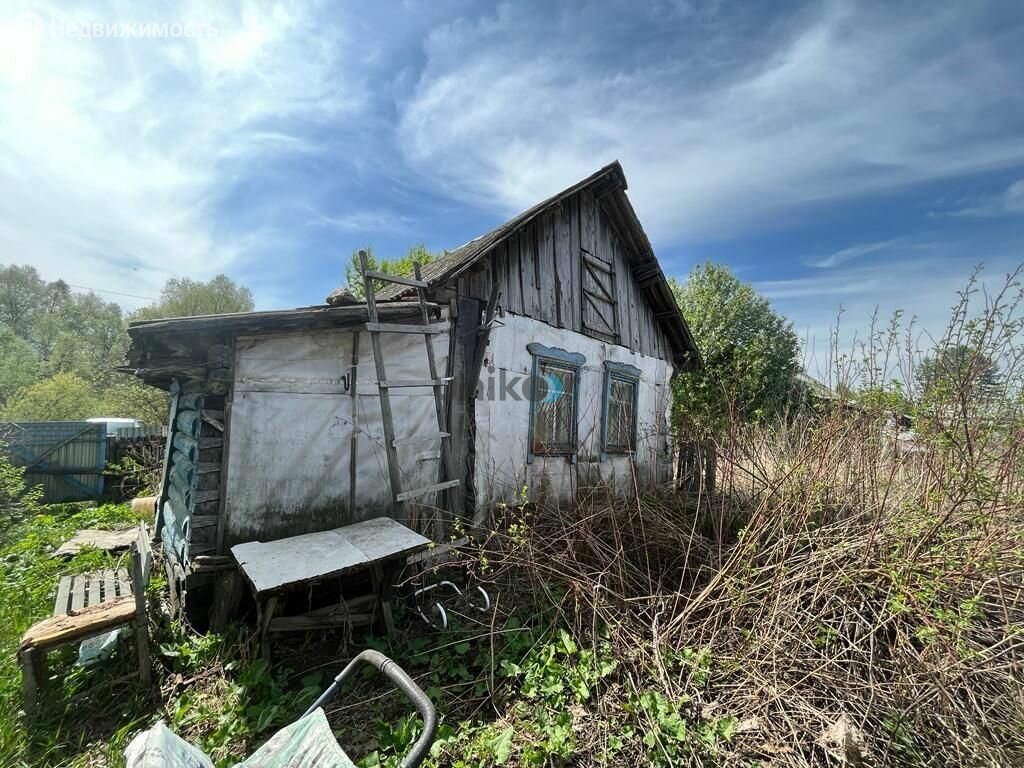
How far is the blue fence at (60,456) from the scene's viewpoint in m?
10.7

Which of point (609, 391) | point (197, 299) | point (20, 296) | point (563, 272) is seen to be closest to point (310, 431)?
point (563, 272)

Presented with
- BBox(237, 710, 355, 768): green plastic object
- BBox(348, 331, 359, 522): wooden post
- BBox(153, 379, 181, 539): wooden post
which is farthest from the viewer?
BBox(153, 379, 181, 539): wooden post

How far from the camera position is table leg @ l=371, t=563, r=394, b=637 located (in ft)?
12.0

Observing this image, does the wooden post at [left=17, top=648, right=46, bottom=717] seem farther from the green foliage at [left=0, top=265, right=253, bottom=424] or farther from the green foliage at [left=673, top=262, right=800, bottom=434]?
the green foliage at [left=673, top=262, right=800, bottom=434]

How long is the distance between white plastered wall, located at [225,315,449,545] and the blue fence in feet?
36.3

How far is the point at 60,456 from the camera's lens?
11.0 metres

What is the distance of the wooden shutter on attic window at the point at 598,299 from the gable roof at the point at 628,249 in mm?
933

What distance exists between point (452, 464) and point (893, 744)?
4.18 metres

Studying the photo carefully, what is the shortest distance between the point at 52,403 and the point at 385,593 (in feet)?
72.0

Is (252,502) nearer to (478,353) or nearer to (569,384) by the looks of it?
(478,353)

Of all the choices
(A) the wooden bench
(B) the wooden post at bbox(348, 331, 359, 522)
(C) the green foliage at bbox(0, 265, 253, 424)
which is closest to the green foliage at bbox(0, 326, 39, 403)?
(C) the green foliage at bbox(0, 265, 253, 424)

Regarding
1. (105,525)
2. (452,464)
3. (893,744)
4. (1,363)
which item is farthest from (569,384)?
(1,363)

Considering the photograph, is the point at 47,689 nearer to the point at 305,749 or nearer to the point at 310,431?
the point at 310,431

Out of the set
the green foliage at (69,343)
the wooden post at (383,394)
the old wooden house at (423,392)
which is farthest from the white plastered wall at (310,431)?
the green foliage at (69,343)
